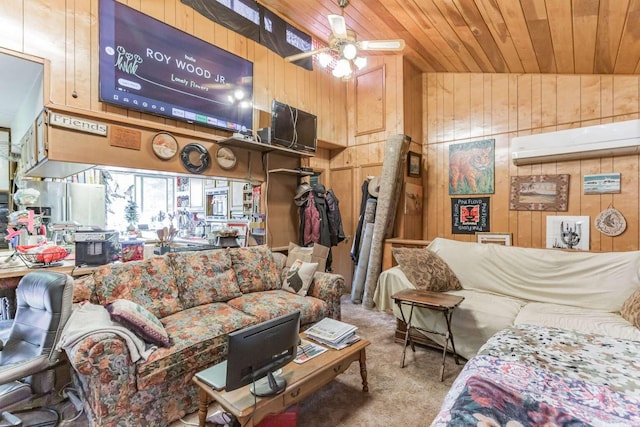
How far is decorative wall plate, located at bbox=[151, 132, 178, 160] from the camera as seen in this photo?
2.99m

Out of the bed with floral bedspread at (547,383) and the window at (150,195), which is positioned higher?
the window at (150,195)

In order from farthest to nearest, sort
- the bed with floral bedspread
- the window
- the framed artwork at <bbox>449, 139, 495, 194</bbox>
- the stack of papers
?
1. the window
2. the framed artwork at <bbox>449, 139, 495, 194</bbox>
3. the stack of papers
4. the bed with floral bedspread

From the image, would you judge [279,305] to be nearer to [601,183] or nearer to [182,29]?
[182,29]

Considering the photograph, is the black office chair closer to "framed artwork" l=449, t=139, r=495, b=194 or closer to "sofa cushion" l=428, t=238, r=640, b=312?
"sofa cushion" l=428, t=238, r=640, b=312

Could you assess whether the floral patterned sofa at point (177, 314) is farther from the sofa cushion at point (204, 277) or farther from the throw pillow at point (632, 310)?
the throw pillow at point (632, 310)

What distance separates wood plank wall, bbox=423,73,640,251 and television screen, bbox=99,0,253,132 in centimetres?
280

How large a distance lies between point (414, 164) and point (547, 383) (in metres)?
3.55

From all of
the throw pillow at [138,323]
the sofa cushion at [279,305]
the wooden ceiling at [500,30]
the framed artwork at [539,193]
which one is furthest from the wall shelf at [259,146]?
the framed artwork at [539,193]

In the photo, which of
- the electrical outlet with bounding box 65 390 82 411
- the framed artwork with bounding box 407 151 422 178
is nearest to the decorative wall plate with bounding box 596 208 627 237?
the framed artwork with bounding box 407 151 422 178

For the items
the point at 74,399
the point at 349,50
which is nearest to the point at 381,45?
the point at 349,50

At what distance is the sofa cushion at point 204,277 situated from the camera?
2561mm

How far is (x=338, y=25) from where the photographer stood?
109 inches

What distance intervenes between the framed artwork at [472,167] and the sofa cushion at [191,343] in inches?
133

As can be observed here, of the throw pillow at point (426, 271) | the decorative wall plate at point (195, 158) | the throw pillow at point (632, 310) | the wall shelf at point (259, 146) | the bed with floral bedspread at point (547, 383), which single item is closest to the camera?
the bed with floral bedspread at point (547, 383)
